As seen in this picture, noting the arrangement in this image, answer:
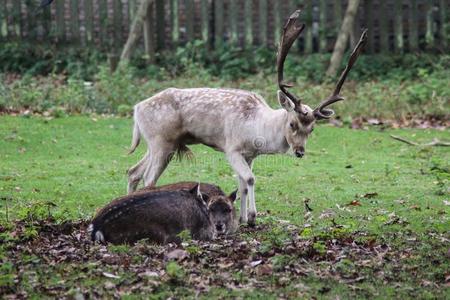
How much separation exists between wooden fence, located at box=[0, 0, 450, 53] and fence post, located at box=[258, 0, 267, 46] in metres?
0.02

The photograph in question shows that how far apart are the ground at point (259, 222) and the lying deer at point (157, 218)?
0.26 metres

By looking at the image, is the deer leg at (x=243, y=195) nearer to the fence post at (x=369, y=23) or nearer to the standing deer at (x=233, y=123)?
the standing deer at (x=233, y=123)

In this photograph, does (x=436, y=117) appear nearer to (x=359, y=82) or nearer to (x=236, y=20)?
(x=359, y=82)

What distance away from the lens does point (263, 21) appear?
22516 millimetres

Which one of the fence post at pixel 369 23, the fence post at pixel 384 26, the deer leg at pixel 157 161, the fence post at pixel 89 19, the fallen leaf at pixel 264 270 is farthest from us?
the fence post at pixel 89 19

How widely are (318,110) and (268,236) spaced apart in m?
1.66

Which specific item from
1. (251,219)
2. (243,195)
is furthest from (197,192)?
(243,195)

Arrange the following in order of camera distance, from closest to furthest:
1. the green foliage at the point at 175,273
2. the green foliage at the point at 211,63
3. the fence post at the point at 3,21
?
the green foliage at the point at 175,273
the green foliage at the point at 211,63
the fence post at the point at 3,21

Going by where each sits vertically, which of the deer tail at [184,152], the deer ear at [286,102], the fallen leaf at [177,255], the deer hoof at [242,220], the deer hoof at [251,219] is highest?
the deer ear at [286,102]

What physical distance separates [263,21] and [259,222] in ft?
39.8

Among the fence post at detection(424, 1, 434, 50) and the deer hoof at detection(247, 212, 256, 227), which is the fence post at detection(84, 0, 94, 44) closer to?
the fence post at detection(424, 1, 434, 50)

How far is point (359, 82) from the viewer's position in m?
21.1

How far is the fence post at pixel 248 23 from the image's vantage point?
73.9 ft

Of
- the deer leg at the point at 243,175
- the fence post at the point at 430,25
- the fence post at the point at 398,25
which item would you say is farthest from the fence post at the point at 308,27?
the deer leg at the point at 243,175
